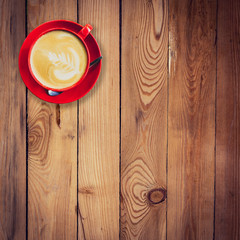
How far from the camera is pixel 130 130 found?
2.30 feet

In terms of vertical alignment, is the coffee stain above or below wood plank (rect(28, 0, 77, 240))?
above

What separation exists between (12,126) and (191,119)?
2.08 ft

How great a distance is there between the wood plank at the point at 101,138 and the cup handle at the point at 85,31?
2.6 inches

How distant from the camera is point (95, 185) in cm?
70

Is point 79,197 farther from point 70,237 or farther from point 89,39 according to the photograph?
point 89,39

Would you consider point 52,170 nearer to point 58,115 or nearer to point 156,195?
point 58,115

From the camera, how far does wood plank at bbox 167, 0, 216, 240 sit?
27.6 inches

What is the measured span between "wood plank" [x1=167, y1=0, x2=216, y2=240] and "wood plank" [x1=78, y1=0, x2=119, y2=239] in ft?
0.65

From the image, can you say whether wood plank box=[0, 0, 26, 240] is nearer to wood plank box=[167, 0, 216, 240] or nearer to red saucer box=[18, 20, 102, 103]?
red saucer box=[18, 20, 102, 103]

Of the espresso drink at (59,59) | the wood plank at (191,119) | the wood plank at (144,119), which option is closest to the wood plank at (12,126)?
the espresso drink at (59,59)

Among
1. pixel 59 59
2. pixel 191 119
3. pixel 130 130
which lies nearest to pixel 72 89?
pixel 59 59

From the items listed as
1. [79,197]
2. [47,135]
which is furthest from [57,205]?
[47,135]

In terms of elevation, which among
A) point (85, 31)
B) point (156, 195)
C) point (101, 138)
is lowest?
point (156, 195)

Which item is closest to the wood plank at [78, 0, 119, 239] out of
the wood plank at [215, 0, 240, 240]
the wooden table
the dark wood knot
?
the wooden table
